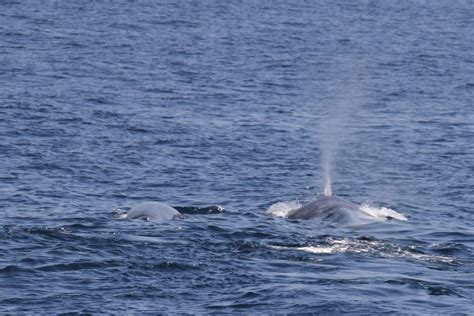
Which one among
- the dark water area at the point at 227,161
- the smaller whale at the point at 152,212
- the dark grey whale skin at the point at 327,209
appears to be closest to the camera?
the dark water area at the point at 227,161

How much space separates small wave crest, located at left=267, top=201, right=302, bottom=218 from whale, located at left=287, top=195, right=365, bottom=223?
406mm

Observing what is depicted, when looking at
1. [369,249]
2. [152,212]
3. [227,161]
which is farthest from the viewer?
[227,161]

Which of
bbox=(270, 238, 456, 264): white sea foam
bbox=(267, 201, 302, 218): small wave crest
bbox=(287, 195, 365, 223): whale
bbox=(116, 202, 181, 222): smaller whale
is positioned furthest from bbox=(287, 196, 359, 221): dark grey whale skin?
bbox=(116, 202, 181, 222): smaller whale

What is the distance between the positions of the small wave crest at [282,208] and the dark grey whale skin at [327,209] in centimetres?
46

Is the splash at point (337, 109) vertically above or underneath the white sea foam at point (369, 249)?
above

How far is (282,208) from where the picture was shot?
160 ft

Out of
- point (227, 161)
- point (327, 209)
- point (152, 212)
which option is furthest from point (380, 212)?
point (227, 161)

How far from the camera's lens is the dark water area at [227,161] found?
35906 millimetres

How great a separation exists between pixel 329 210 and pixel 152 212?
6567 millimetres

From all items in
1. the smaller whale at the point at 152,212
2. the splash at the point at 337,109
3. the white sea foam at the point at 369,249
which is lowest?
the white sea foam at the point at 369,249

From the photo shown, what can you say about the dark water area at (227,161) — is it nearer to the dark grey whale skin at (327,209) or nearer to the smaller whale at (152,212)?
the smaller whale at (152,212)

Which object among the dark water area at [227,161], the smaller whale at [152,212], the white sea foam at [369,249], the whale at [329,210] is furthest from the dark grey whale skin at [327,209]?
the smaller whale at [152,212]

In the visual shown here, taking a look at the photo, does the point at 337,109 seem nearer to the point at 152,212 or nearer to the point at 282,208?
the point at 282,208

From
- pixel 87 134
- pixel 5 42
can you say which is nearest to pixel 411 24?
pixel 5 42
